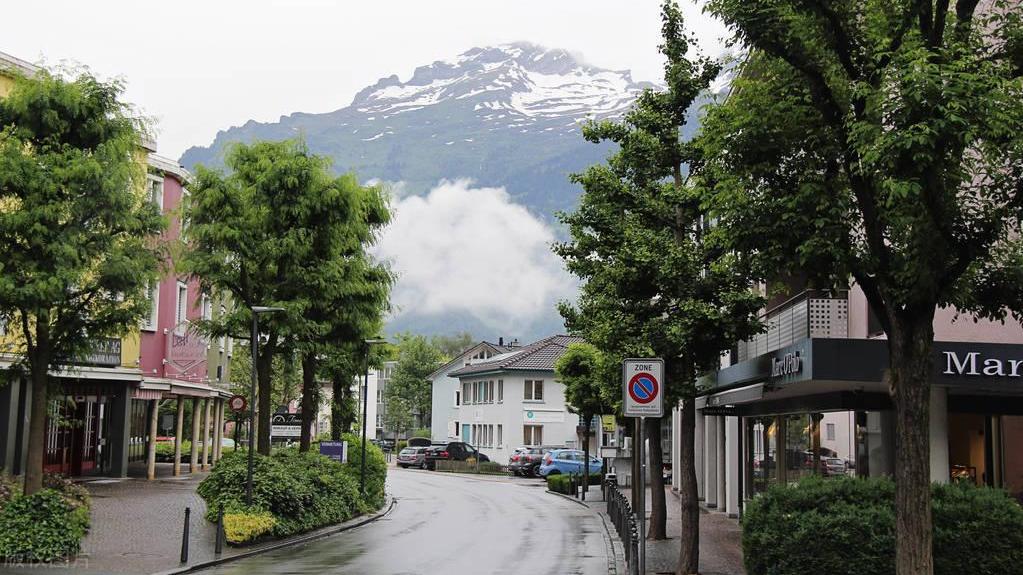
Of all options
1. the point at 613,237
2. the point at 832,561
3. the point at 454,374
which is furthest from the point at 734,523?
the point at 454,374

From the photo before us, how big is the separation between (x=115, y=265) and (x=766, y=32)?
1380 centimetres

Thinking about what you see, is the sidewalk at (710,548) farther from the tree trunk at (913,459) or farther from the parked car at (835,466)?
the tree trunk at (913,459)

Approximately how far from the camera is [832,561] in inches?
508

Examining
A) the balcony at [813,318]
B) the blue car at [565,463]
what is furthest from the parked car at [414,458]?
the balcony at [813,318]

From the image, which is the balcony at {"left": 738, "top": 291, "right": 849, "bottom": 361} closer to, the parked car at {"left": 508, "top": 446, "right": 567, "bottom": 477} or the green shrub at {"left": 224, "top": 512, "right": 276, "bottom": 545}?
the green shrub at {"left": 224, "top": 512, "right": 276, "bottom": 545}

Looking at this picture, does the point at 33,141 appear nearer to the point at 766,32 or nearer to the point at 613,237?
the point at 613,237

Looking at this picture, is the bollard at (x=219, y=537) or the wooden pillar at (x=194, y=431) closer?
the bollard at (x=219, y=537)

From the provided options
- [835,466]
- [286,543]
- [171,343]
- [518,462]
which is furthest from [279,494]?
[518,462]

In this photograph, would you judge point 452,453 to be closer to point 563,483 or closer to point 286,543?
point 563,483

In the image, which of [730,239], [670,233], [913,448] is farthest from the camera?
[670,233]

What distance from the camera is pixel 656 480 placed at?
21125 mm

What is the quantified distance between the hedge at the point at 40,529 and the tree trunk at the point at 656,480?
1027 centimetres

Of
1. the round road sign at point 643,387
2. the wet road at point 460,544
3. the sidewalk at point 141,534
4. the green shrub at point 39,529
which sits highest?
the round road sign at point 643,387

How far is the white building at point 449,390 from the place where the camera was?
85188mm
